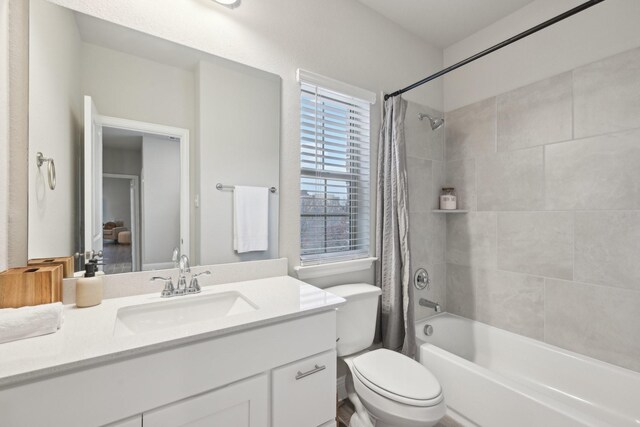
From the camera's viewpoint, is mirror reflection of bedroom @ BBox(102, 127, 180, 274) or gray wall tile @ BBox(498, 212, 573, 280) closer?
mirror reflection of bedroom @ BBox(102, 127, 180, 274)

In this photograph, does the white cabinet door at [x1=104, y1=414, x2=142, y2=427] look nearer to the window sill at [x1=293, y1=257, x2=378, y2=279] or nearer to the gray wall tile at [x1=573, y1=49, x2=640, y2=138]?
the window sill at [x1=293, y1=257, x2=378, y2=279]

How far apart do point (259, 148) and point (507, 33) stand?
80.4 inches

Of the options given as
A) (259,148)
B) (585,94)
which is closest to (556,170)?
(585,94)

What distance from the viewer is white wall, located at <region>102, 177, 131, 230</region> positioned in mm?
1173

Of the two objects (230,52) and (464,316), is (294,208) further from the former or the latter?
(464,316)

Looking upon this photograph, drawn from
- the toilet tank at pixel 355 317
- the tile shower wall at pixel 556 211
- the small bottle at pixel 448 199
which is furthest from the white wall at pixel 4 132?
the small bottle at pixel 448 199

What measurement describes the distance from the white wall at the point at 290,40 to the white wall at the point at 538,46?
17.4 inches

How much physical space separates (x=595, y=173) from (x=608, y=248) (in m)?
0.44

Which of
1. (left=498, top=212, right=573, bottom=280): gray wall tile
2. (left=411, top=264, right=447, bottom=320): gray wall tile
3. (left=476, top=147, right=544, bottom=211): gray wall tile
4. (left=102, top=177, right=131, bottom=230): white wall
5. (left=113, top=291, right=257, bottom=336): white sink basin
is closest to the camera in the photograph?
(left=113, top=291, right=257, bottom=336): white sink basin

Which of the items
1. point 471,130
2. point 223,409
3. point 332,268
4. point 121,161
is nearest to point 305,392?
point 223,409

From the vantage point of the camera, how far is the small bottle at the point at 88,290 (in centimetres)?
105

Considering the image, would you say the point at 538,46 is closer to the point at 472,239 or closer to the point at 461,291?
the point at 472,239

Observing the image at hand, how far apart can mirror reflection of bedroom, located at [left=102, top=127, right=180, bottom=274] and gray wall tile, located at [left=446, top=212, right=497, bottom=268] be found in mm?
2109

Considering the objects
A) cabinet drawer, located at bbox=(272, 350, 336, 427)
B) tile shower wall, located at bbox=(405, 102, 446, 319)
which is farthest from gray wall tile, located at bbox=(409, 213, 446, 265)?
cabinet drawer, located at bbox=(272, 350, 336, 427)
